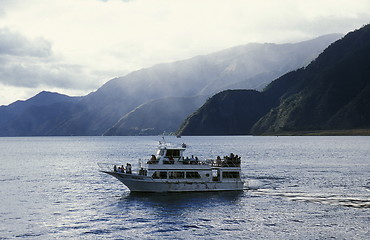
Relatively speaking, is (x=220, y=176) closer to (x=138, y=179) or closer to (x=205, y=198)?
(x=205, y=198)

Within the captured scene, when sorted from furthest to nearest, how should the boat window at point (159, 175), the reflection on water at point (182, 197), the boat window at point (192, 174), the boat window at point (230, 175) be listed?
the boat window at point (230, 175) → the boat window at point (192, 174) → the boat window at point (159, 175) → the reflection on water at point (182, 197)

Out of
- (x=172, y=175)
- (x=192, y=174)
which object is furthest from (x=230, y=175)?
(x=172, y=175)

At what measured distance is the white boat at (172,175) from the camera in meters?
65.0

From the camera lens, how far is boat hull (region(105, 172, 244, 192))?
64938 millimetres

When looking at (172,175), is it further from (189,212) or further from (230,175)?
(189,212)

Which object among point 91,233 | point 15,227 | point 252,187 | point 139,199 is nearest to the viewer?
point 91,233

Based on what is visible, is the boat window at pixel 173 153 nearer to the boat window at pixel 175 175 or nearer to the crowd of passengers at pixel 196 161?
the crowd of passengers at pixel 196 161

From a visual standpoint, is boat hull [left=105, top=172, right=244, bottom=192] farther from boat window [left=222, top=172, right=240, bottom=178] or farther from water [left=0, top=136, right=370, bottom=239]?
boat window [left=222, top=172, right=240, bottom=178]

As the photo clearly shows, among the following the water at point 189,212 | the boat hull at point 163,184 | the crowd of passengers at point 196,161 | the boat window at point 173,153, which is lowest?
the water at point 189,212

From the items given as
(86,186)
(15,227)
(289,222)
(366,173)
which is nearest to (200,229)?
(289,222)

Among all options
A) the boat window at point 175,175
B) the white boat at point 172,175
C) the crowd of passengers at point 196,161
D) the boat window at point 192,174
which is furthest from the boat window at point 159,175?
the boat window at point 192,174

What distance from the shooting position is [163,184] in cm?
6506

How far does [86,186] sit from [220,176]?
26575 mm

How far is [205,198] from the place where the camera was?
207 feet
